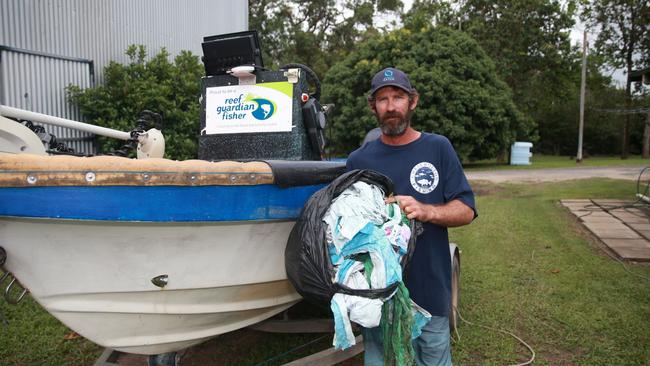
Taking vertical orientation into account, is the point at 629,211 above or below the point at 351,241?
below

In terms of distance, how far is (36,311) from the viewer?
149 inches

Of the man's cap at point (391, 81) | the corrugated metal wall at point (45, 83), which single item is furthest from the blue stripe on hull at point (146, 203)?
the corrugated metal wall at point (45, 83)

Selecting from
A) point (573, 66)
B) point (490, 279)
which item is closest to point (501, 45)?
point (573, 66)

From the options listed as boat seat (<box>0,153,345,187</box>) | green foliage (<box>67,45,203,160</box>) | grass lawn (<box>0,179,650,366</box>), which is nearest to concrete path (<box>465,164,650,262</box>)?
grass lawn (<box>0,179,650,366</box>)

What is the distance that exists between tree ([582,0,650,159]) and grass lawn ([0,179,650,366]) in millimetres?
24116

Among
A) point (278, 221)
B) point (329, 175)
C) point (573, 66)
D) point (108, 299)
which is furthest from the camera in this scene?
point (573, 66)

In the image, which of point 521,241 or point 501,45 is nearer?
point 521,241

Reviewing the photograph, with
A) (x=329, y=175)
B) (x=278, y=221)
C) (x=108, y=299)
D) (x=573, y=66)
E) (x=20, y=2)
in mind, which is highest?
(x=573, y=66)

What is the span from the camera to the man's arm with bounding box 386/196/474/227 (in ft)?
6.41

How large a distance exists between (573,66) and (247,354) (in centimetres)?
2655

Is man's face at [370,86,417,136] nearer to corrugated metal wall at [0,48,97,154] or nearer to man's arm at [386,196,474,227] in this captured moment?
man's arm at [386,196,474,227]

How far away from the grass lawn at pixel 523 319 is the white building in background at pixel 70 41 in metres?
3.70

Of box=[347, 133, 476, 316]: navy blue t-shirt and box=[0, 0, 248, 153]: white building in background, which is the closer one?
box=[347, 133, 476, 316]: navy blue t-shirt

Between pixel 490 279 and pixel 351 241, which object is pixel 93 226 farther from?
pixel 490 279
